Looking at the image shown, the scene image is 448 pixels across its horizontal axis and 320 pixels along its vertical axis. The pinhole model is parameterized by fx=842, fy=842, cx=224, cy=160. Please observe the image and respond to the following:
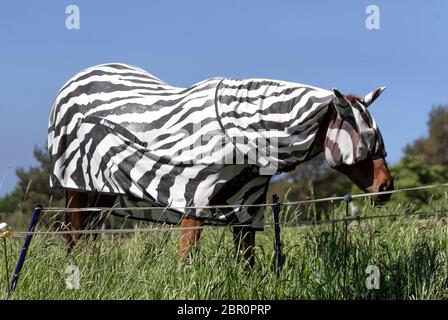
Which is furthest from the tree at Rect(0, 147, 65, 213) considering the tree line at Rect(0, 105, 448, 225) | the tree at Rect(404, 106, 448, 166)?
the tree at Rect(404, 106, 448, 166)

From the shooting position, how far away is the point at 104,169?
19.9ft

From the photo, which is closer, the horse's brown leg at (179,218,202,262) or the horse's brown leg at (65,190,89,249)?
the horse's brown leg at (179,218,202,262)

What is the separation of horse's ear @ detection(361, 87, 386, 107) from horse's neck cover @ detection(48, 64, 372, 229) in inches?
8.4

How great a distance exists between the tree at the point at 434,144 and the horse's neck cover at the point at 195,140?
24.6m

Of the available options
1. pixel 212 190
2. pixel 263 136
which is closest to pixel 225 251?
pixel 212 190

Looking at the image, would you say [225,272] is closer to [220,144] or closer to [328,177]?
[220,144]

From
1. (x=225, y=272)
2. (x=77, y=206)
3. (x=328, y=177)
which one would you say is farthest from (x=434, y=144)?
(x=225, y=272)

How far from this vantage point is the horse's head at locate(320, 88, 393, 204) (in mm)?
5031

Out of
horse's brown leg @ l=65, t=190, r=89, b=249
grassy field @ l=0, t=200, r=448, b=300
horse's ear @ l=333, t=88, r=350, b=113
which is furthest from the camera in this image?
horse's brown leg @ l=65, t=190, r=89, b=249

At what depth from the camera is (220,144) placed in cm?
527

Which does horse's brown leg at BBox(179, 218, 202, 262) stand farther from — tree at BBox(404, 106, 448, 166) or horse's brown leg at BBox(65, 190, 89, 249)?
tree at BBox(404, 106, 448, 166)

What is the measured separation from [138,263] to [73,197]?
158 cm

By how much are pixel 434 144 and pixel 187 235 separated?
26.2 meters
